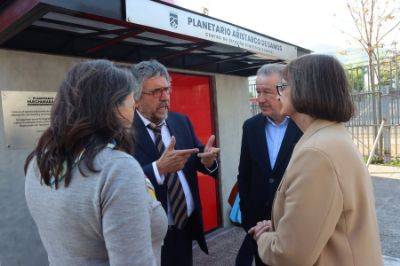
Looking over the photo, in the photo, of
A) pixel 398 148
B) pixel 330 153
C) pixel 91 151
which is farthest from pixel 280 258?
pixel 398 148

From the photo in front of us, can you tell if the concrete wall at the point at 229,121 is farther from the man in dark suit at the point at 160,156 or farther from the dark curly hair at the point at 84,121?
the dark curly hair at the point at 84,121

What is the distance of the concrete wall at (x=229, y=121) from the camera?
5422 millimetres

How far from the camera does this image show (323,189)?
135 centimetres

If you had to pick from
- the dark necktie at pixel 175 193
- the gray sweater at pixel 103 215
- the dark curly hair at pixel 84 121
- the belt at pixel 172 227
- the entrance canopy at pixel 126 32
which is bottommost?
the belt at pixel 172 227

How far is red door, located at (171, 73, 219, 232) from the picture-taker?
480 cm

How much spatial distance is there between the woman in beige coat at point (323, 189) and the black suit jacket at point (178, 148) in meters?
0.97

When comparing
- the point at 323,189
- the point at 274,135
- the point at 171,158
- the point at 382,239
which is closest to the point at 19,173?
the point at 171,158

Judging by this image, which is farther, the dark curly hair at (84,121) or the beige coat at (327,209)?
the beige coat at (327,209)

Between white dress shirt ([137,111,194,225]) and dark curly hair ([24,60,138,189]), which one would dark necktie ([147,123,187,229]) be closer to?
white dress shirt ([137,111,194,225])

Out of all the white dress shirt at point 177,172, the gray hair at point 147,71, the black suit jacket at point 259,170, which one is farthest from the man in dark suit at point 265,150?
the gray hair at point 147,71

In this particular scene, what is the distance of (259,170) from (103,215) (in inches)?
70.4

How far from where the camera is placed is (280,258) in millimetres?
1447

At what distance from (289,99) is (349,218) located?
0.55 metres

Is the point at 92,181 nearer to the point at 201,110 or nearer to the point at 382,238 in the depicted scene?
the point at 201,110
